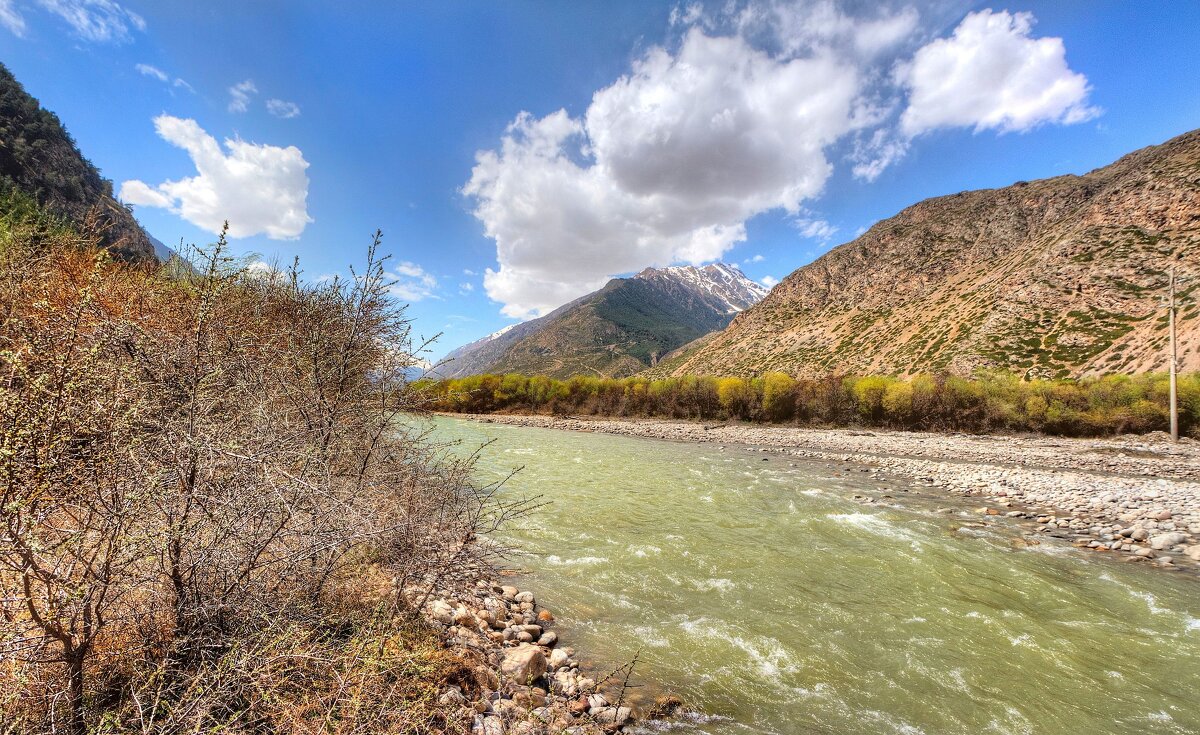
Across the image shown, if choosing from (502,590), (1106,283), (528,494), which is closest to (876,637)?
(502,590)

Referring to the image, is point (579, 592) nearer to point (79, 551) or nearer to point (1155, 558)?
point (79, 551)

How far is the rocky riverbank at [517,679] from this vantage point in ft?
14.9

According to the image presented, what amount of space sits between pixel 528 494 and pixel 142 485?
1357cm

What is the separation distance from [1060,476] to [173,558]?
99.6ft

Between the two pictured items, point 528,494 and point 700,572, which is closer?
point 700,572

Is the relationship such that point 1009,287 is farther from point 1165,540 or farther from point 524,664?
point 524,664

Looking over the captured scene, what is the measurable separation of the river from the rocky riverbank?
0.58 m

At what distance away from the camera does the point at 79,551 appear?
2836 millimetres

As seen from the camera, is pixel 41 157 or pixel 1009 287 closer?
pixel 41 157

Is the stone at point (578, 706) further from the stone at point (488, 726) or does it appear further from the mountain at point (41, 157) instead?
the mountain at point (41, 157)

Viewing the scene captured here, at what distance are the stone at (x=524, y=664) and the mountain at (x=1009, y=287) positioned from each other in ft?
208

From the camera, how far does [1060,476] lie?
20297 millimetres

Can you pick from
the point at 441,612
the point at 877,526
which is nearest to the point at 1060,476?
the point at 877,526

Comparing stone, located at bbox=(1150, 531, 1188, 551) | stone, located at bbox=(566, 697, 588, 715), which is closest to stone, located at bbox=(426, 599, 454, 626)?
stone, located at bbox=(566, 697, 588, 715)
